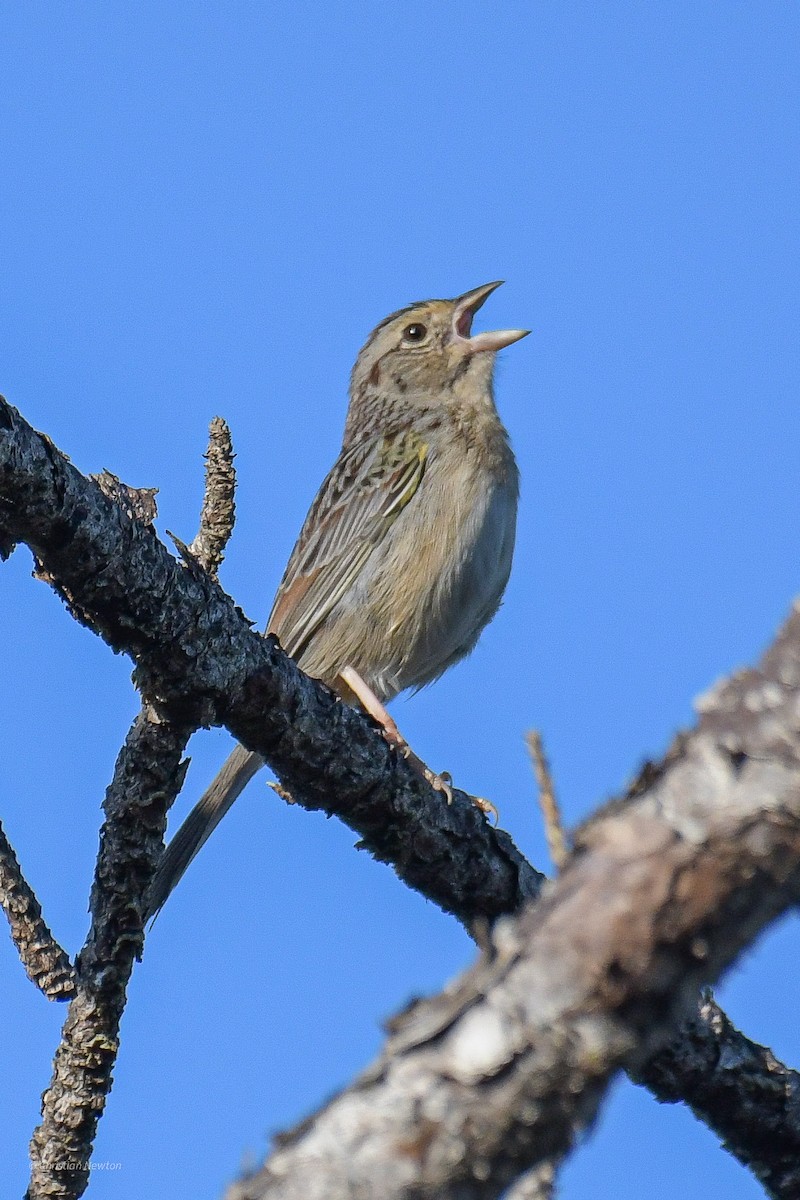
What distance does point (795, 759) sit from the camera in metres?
1.59

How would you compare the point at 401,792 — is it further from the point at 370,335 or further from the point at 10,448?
the point at 370,335

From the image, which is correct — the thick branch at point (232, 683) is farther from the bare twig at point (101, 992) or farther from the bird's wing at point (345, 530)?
the bird's wing at point (345, 530)

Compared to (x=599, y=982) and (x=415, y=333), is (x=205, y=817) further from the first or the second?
(x=599, y=982)

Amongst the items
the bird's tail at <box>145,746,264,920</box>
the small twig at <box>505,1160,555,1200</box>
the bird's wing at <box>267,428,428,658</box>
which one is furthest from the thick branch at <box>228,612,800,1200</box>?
the bird's wing at <box>267,428,428,658</box>

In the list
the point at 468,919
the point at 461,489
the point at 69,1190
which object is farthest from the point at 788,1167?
the point at 461,489

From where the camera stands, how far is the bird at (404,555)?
682 cm

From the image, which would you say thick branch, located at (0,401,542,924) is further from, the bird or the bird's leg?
the bird

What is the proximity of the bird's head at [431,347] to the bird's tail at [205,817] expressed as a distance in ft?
8.75

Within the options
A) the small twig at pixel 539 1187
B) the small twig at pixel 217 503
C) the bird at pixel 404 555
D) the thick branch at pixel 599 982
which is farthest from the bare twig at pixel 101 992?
the thick branch at pixel 599 982

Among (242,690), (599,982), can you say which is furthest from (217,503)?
(599,982)

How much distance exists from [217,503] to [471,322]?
3.79 m

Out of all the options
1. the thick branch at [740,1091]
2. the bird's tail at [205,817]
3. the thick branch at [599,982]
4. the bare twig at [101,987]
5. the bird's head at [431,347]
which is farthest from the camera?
the bird's head at [431,347]

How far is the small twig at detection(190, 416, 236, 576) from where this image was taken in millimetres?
4949

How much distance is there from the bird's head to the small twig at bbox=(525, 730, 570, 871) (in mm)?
5264
